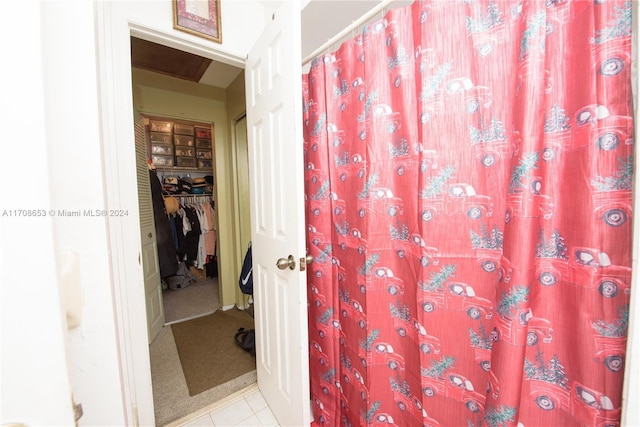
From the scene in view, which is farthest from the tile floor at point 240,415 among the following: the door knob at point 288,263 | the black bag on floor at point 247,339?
the door knob at point 288,263

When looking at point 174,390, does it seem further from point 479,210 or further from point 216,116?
point 216,116

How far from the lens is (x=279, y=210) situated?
3.32 feet

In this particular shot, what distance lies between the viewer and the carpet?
146 cm

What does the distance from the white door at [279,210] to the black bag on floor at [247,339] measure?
15.6 inches

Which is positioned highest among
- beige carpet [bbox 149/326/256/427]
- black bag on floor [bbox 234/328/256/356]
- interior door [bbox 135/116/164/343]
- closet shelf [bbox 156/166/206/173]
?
closet shelf [bbox 156/166/206/173]

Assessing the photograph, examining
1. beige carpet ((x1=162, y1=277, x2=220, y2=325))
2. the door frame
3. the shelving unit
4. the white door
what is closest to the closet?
the shelving unit

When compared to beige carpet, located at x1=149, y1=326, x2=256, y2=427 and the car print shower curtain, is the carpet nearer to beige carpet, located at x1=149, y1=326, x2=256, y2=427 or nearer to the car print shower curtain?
beige carpet, located at x1=149, y1=326, x2=256, y2=427

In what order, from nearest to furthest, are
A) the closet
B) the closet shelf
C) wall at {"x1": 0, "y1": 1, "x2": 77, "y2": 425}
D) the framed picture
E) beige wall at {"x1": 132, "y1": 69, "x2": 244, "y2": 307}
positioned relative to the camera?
1. wall at {"x1": 0, "y1": 1, "x2": 77, "y2": 425}
2. the framed picture
3. beige wall at {"x1": 132, "y1": 69, "x2": 244, "y2": 307}
4. the closet
5. the closet shelf

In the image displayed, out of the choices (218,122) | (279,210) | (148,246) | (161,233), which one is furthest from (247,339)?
(218,122)

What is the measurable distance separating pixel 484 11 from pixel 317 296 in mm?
1196

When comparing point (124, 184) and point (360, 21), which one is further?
point (124, 184)

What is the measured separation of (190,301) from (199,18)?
8.40ft

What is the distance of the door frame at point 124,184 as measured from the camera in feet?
2.94

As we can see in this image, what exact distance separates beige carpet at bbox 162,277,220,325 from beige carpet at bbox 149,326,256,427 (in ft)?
1.85
